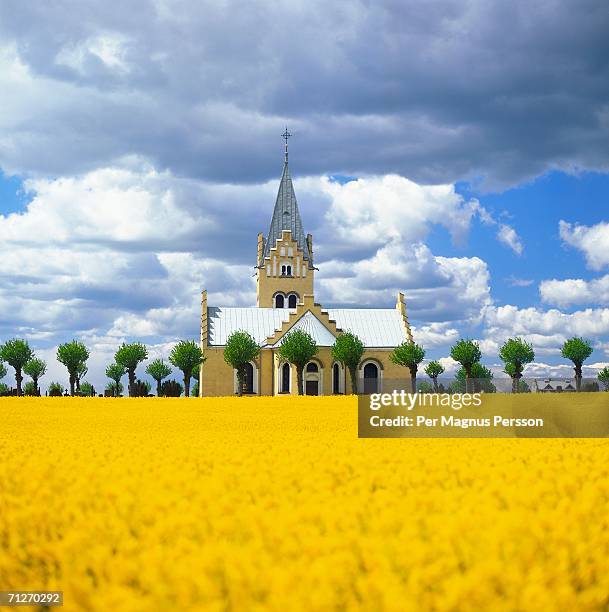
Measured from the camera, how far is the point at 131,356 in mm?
94500

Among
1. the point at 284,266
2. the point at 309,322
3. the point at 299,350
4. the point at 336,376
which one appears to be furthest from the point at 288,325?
the point at 284,266

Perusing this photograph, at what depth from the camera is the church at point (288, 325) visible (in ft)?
321

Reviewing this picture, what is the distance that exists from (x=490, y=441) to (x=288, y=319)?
9155 centimetres

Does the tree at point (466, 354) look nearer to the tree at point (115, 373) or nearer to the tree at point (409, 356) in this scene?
the tree at point (409, 356)

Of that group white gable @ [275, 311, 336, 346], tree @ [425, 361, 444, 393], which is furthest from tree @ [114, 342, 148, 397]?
tree @ [425, 361, 444, 393]

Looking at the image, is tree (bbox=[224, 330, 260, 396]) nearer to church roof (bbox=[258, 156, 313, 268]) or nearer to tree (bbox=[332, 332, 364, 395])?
tree (bbox=[332, 332, 364, 395])

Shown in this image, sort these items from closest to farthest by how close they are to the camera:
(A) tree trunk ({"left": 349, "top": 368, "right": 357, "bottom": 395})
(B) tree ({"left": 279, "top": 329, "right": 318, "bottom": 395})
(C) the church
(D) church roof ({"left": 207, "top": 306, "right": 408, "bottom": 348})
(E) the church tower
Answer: (B) tree ({"left": 279, "top": 329, "right": 318, "bottom": 395}) < (A) tree trunk ({"left": 349, "top": 368, "right": 357, "bottom": 395}) < (C) the church < (D) church roof ({"left": 207, "top": 306, "right": 408, "bottom": 348}) < (E) the church tower

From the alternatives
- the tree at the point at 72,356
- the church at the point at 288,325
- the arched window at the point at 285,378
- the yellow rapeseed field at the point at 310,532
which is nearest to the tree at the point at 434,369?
the church at the point at 288,325

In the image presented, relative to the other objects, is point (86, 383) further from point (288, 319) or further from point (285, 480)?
point (285, 480)

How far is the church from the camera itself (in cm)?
9794

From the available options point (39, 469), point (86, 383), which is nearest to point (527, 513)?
point (39, 469)

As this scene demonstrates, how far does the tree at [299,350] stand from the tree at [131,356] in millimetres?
18125

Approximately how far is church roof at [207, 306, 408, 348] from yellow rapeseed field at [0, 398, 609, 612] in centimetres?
9351

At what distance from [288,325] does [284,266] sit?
861 inches
